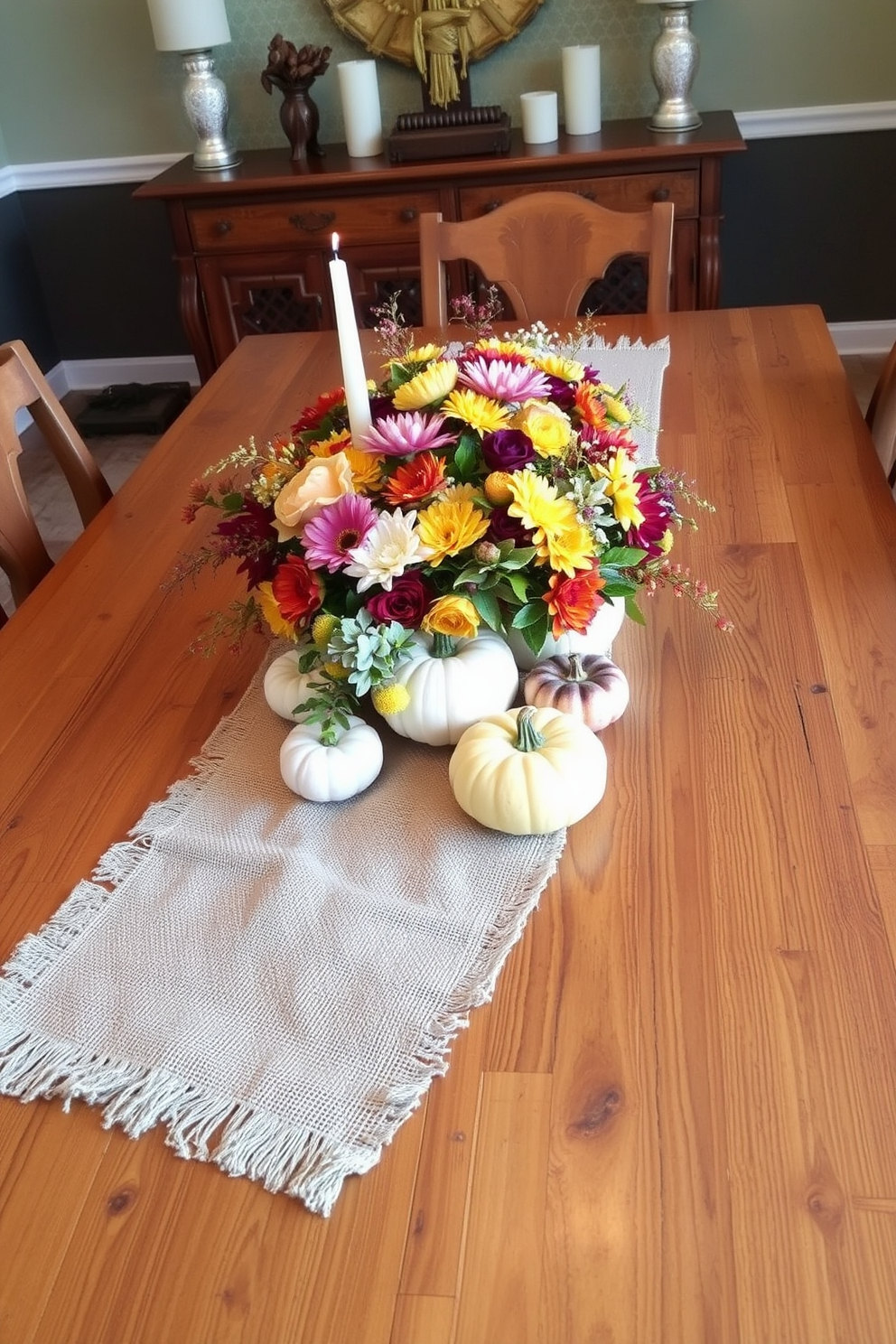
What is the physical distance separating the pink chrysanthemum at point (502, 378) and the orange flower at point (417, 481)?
92 mm

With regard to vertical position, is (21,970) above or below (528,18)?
below

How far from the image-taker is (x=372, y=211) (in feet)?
9.72

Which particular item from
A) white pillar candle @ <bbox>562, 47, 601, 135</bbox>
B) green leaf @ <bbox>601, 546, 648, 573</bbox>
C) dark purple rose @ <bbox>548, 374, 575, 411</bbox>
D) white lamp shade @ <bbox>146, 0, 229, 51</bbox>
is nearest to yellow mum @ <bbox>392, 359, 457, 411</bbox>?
dark purple rose @ <bbox>548, 374, 575, 411</bbox>

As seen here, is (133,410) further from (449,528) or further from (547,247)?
(449,528)

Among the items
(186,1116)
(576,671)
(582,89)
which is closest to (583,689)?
(576,671)

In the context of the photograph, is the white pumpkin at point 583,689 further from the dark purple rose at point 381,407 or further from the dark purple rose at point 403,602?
the dark purple rose at point 381,407

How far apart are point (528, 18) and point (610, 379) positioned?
6.27 feet

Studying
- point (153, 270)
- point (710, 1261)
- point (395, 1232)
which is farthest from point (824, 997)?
point (153, 270)

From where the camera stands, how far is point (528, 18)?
306cm

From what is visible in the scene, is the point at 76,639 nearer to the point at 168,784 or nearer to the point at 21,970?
the point at 168,784

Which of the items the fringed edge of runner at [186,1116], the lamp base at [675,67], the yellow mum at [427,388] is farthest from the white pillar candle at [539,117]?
the fringed edge of runner at [186,1116]

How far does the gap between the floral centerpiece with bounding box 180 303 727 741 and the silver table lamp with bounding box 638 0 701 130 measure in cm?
225

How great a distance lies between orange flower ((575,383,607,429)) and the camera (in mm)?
1026

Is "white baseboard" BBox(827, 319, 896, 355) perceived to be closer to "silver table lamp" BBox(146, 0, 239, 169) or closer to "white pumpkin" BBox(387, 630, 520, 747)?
"silver table lamp" BBox(146, 0, 239, 169)
